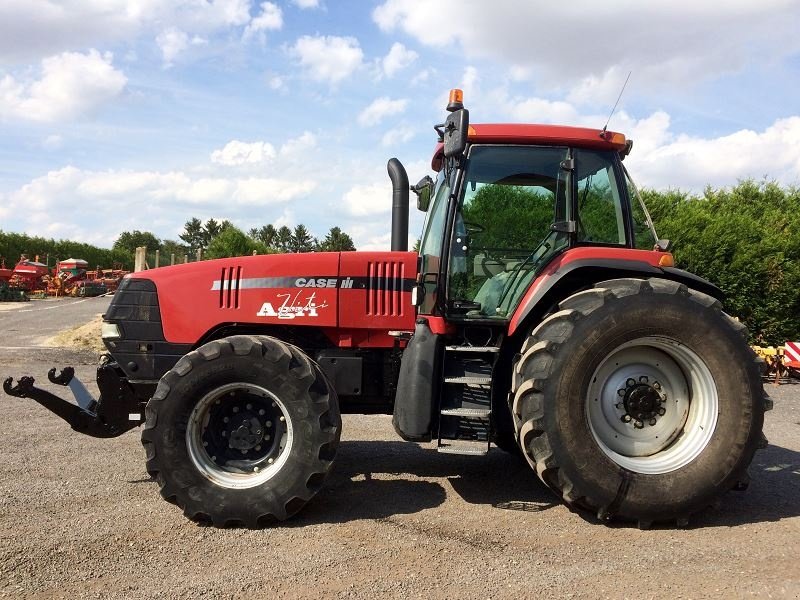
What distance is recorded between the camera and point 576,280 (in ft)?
14.3

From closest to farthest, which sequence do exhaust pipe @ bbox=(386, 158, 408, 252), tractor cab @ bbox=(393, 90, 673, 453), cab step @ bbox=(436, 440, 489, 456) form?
cab step @ bbox=(436, 440, 489, 456), tractor cab @ bbox=(393, 90, 673, 453), exhaust pipe @ bbox=(386, 158, 408, 252)

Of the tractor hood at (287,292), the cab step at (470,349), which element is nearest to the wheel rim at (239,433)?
the tractor hood at (287,292)

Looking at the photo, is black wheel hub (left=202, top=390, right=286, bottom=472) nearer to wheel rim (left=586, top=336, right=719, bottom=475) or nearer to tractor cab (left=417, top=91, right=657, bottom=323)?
tractor cab (left=417, top=91, right=657, bottom=323)

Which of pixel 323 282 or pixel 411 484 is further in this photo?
pixel 411 484

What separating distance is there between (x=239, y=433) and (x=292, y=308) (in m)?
0.98

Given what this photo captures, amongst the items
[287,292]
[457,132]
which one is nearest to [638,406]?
[457,132]

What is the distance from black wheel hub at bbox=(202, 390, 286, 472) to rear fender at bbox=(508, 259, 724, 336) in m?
1.67

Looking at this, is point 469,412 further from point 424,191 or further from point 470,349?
point 424,191

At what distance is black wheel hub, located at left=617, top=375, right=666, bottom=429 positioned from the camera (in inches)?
162

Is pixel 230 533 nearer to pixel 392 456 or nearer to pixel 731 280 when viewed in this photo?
pixel 392 456

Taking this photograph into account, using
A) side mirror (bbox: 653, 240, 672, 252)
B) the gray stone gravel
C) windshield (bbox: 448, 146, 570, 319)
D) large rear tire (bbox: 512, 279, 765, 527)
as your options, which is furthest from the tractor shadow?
side mirror (bbox: 653, 240, 672, 252)

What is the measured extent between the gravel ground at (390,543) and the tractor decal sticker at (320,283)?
1.47m

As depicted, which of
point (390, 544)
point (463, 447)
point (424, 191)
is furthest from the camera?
point (424, 191)

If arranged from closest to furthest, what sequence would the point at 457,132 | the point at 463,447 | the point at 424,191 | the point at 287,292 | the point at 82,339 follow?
the point at 457,132 < the point at 463,447 < the point at 287,292 < the point at 424,191 < the point at 82,339
